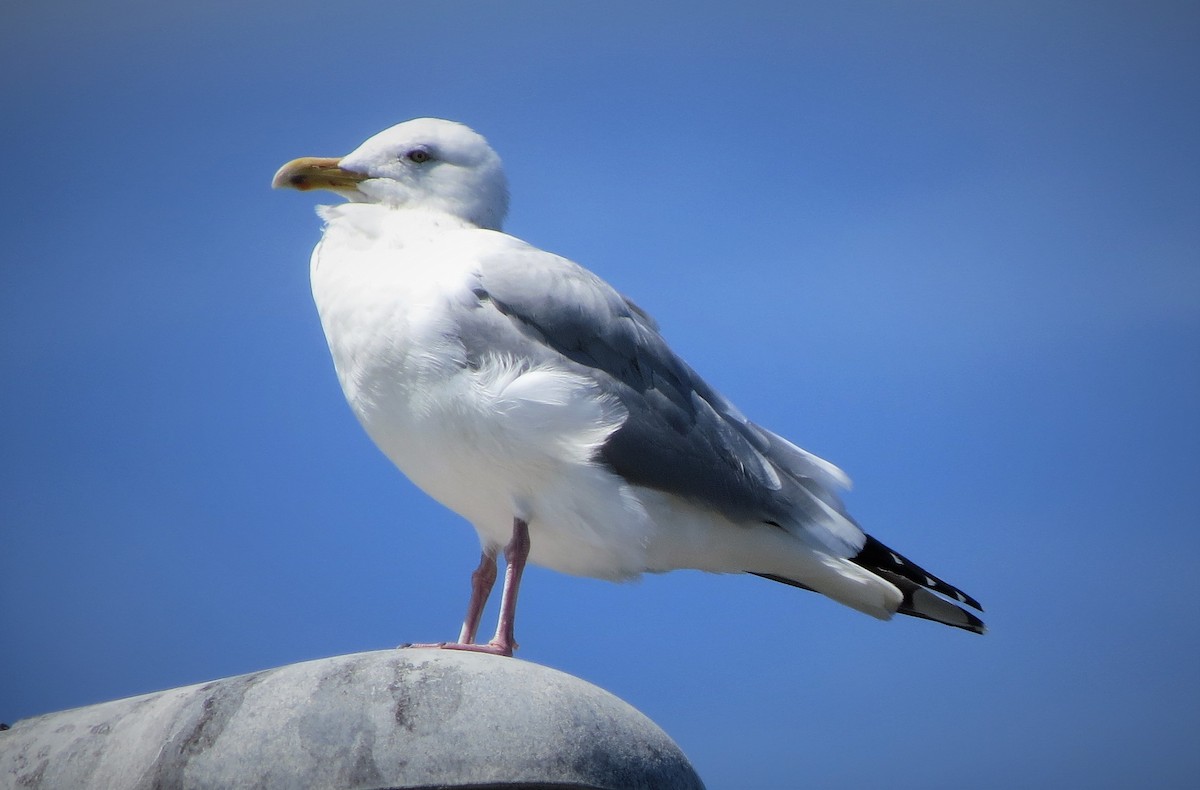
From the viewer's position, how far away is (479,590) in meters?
4.65

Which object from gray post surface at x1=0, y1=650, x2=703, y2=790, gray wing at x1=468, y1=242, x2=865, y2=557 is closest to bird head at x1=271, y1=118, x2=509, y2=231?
gray wing at x1=468, y1=242, x2=865, y2=557

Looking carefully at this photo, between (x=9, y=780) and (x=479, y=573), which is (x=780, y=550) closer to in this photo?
(x=479, y=573)

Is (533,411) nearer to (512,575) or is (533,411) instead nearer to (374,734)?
(512,575)

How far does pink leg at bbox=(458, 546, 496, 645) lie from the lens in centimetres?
462

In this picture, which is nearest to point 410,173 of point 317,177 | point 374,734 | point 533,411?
point 317,177

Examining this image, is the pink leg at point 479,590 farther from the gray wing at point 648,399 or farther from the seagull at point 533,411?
the gray wing at point 648,399

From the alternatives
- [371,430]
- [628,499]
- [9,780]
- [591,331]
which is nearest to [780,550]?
[628,499]

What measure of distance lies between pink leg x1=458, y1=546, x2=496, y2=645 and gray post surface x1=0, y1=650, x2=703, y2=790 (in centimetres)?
104

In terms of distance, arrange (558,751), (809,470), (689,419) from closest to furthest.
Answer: (558,751) → (689,419) → (809,470)

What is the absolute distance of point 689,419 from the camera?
176 inches

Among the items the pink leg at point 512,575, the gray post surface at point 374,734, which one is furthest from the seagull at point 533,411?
the gray post surface at point 374,734

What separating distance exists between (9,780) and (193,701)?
69 centimetres

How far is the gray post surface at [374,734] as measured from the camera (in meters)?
3.16

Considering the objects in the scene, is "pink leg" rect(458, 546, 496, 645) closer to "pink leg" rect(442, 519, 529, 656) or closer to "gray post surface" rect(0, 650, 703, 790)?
"pink leg" rect(442, 519, 529, 656)
